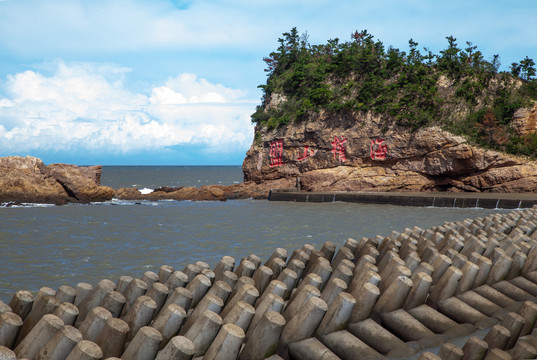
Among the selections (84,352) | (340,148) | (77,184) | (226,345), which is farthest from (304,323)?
(340,148)

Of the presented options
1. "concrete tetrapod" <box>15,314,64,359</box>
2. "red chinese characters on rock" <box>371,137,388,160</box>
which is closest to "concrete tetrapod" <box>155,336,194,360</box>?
"concrete tetrapod" <box>15,314,64,359</box>

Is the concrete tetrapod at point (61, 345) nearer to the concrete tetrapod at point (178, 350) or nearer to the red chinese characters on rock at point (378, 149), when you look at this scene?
the concrete tetrapod at point (178, 350)

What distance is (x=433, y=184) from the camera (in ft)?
95.9

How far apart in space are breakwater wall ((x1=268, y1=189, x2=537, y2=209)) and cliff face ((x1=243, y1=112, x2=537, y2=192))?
2.41m

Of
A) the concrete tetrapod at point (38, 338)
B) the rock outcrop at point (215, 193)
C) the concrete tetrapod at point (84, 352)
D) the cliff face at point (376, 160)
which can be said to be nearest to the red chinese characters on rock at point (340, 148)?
the cliff face at point (376, 160)

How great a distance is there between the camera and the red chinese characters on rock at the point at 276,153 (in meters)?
33.1

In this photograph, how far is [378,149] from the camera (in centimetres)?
3000

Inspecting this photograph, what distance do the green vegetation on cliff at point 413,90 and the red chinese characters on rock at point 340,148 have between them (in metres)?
2.18

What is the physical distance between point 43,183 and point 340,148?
18.1m

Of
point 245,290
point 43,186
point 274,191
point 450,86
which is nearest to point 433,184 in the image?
point 450,86

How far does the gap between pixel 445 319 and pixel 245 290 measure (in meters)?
1.87

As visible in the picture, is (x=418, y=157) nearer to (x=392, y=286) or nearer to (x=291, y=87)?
(x=291, y=87)

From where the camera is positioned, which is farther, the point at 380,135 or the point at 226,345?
the point at 380,135

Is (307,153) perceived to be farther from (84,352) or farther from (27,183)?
(84,352)
